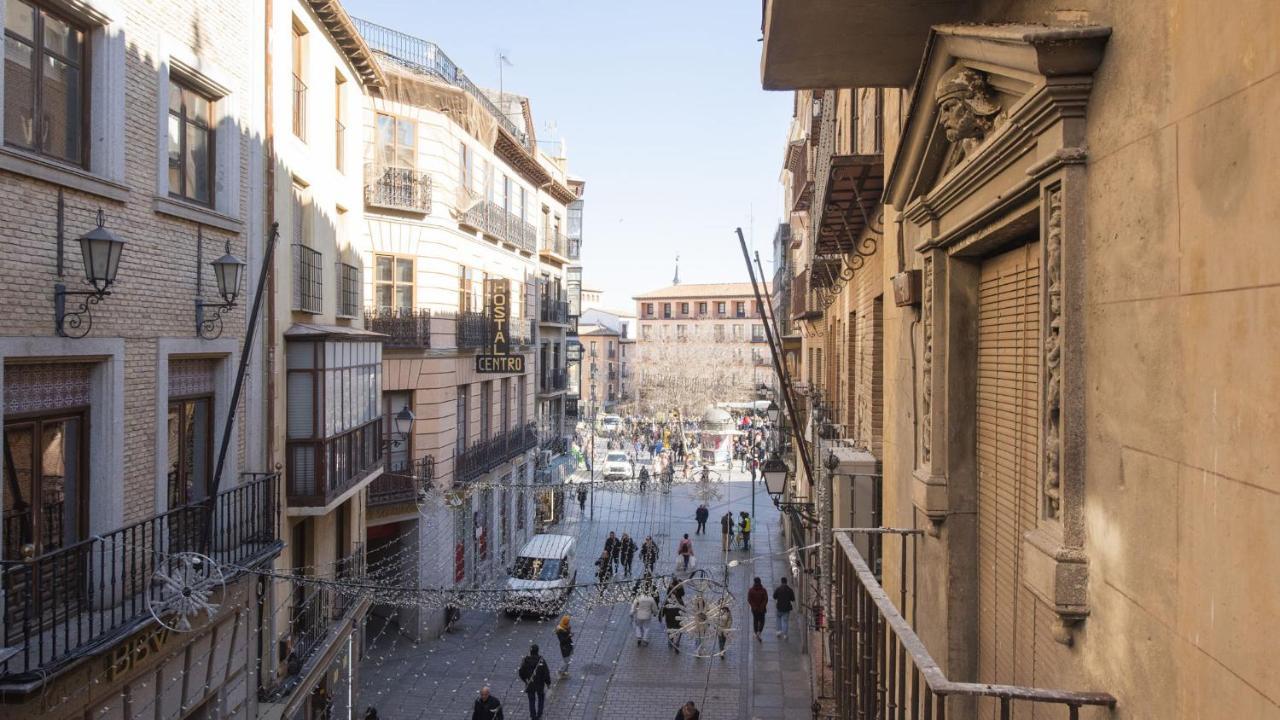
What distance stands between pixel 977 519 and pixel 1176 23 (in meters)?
3.52

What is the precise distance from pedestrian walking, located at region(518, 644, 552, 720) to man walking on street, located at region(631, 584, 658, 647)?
12.7 ft

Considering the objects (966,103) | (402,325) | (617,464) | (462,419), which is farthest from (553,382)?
(966,103)

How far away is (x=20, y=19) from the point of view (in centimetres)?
779

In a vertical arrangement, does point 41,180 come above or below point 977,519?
above

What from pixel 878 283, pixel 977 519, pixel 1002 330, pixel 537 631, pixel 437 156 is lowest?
pixel 537 631

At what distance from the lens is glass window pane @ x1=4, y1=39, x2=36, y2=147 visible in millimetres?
7590

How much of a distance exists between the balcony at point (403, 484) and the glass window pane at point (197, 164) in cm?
1008

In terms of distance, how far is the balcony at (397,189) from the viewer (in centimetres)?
2119

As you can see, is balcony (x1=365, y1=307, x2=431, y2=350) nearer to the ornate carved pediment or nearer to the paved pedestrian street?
the paved pedestrian street

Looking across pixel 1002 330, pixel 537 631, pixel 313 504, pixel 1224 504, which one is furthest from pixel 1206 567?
pixel 537 631

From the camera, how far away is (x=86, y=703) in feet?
27.0

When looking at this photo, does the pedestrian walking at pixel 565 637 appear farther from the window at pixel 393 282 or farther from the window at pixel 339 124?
the window at pixel 339 124

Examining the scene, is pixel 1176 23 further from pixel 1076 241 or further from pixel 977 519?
pixel 977 519

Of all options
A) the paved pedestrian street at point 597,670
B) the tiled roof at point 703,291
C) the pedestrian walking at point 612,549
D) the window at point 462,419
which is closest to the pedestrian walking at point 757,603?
the paved pedestrian street at point 597,670
